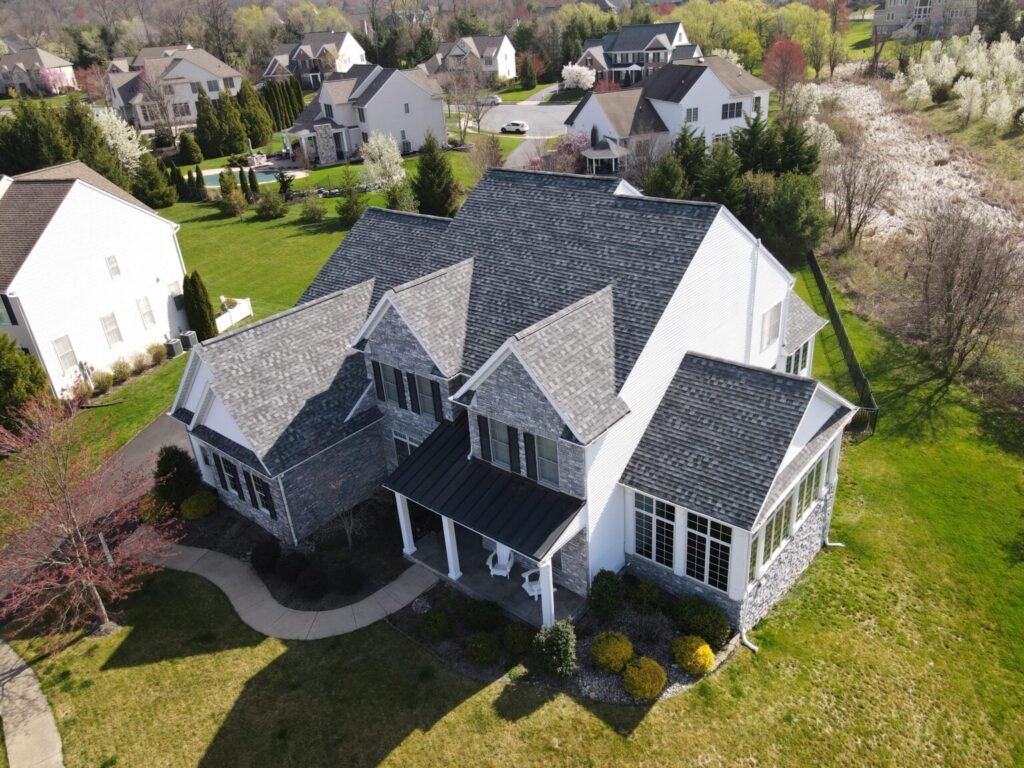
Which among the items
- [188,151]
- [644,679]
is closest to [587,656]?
[644,679]

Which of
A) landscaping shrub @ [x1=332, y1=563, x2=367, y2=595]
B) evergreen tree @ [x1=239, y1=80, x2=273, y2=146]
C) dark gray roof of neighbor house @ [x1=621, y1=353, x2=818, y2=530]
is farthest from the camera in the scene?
evergreen tree @ [x1=239, y1=80, x2=273, y2=146]

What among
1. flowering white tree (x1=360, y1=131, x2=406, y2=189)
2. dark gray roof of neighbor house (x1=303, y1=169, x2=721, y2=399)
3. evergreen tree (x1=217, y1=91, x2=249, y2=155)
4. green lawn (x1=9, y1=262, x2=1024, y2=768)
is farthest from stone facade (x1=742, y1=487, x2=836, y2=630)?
evergreen tree (x1=217, y1=91, x2=249, y2=155)

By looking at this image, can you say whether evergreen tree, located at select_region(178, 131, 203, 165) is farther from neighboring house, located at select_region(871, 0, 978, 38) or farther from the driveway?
neighboring house, located at select_region(871, 0, 978, 38)

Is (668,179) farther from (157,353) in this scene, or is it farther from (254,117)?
(254,117)

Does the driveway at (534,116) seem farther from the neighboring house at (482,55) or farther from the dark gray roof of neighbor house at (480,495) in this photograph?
the dark gray roof of neighbor house at (480,495)

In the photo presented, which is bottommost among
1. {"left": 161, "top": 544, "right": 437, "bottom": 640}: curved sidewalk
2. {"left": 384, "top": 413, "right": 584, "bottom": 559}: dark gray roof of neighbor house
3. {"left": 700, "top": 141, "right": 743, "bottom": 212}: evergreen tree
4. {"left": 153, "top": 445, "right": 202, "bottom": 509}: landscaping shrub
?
{"left": 161, "top": 544, "right": 437, "bottom": 640}: curved sidewalk

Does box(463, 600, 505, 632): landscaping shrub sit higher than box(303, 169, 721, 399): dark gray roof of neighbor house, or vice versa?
box(303, 169, 721, 399): dark gray roof of neighbor house

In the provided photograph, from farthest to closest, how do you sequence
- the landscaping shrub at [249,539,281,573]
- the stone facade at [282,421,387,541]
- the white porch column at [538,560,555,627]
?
the stone facade at [282,421,387,541] → the landscaping shrub at [249,539,281,573] → the white porch column at [538,560,555,627]
